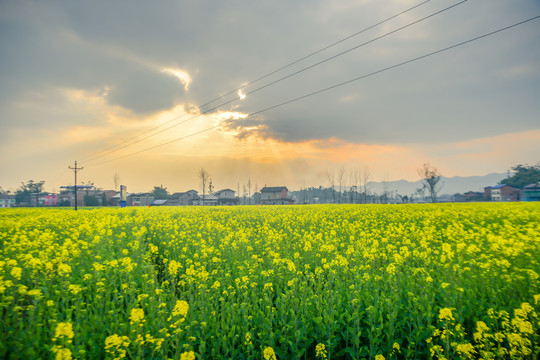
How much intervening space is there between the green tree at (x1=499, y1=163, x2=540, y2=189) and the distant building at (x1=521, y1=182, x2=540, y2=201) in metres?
2.50

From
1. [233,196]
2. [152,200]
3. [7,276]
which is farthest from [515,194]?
[152,200]

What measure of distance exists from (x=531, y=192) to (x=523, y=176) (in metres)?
12.9

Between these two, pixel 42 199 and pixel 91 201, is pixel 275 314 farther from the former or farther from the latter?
pixel 42 199

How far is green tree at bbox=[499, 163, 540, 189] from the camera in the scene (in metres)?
71.0

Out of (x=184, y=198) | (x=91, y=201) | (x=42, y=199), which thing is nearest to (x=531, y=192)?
(x=184, y=198)

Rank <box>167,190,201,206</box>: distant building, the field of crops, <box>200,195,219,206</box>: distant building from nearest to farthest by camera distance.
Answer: the field of crops
<box>167,190,201,206</box>: distant building
<box>200,195,219,206</box>: distant building

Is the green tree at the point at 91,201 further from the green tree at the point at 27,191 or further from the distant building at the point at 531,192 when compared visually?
the distant building at the point at 531,192

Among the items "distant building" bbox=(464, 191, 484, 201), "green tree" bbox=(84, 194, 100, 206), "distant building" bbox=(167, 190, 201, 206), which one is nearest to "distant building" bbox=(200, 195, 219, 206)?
"distant building" bbox=(167, 190, 201, 206)

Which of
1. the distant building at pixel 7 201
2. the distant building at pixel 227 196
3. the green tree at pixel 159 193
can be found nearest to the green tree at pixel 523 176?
the distant building at pixel 227 196

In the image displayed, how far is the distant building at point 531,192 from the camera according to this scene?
62.1 metres

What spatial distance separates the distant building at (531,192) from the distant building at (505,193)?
374 centimetres

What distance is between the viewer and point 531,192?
210ft

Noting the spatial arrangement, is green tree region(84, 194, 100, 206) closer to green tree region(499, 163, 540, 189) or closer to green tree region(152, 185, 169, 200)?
green tree region(152, 185, 169, 200)

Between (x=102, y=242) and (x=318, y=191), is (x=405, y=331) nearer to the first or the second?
(x=102, y=242)
